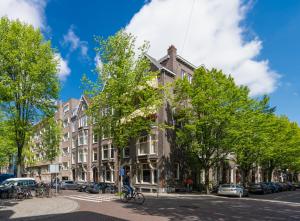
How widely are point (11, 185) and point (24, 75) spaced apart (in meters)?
10.3

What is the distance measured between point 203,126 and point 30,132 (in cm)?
1784

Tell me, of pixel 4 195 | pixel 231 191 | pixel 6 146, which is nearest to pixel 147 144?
pixel 231 191

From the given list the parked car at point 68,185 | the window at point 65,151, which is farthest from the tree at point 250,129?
the window at point 65,151

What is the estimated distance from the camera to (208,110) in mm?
28531

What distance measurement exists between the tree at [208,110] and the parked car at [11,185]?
15713mm

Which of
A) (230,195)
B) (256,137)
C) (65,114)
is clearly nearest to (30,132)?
(230,195)

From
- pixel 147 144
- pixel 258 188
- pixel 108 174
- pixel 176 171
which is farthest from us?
pixel 108 174

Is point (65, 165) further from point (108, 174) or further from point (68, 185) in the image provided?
point (108, 174)

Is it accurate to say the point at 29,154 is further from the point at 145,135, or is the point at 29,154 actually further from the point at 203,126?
the point at 203,126

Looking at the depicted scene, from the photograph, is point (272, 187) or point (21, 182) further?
point (272, 187)

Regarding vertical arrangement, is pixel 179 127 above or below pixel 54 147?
above

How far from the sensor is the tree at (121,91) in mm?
26375

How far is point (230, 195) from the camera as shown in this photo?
27938 mm

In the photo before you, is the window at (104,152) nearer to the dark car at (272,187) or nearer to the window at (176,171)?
the window at (176,171)
